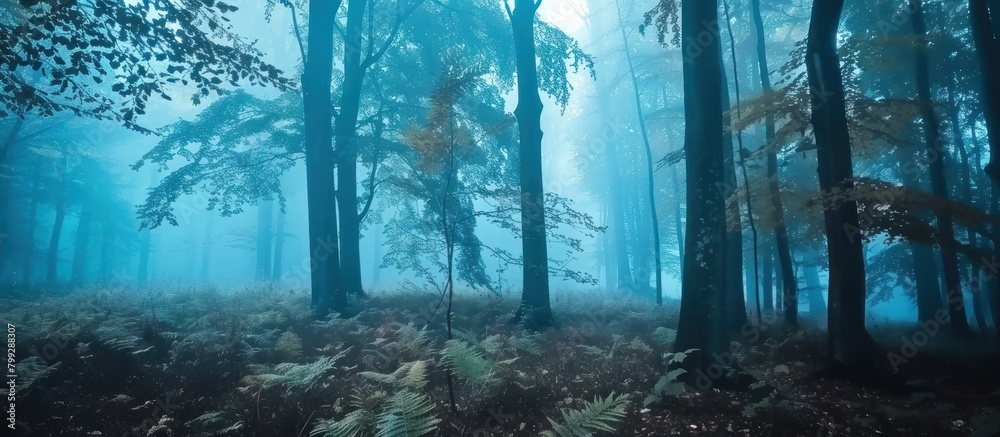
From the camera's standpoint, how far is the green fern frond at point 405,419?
153 inches

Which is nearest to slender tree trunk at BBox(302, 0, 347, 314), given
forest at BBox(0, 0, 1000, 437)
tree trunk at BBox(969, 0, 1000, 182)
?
forest at BBox(0, 0, 1000, 437)

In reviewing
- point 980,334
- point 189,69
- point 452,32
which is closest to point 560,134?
point 452,32

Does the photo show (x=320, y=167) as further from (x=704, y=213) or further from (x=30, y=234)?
(x=30, y=234)

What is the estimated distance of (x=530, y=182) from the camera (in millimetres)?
10375

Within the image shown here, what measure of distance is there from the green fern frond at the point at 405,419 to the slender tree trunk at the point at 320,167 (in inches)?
285

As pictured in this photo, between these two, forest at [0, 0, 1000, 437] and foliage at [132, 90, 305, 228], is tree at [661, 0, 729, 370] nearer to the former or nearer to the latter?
forest at [0, 0, 1000, 437]

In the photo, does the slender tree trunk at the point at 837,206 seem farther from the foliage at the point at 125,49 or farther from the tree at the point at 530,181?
the foliage at the point at 125,49

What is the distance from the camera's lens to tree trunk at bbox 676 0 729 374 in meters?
5.86

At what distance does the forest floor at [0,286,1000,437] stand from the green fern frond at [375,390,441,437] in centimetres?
8

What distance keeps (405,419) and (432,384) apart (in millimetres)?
2142

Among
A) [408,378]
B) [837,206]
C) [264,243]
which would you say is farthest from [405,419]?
[264,243]

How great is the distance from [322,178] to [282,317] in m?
3.61

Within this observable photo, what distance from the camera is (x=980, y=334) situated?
10070 mm

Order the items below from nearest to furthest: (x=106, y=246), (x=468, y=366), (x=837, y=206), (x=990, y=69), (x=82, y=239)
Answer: (x=468, y=366), (x=837, y=206), (x=990, y=69), (x=82, y=239), (x=106, y=246)
